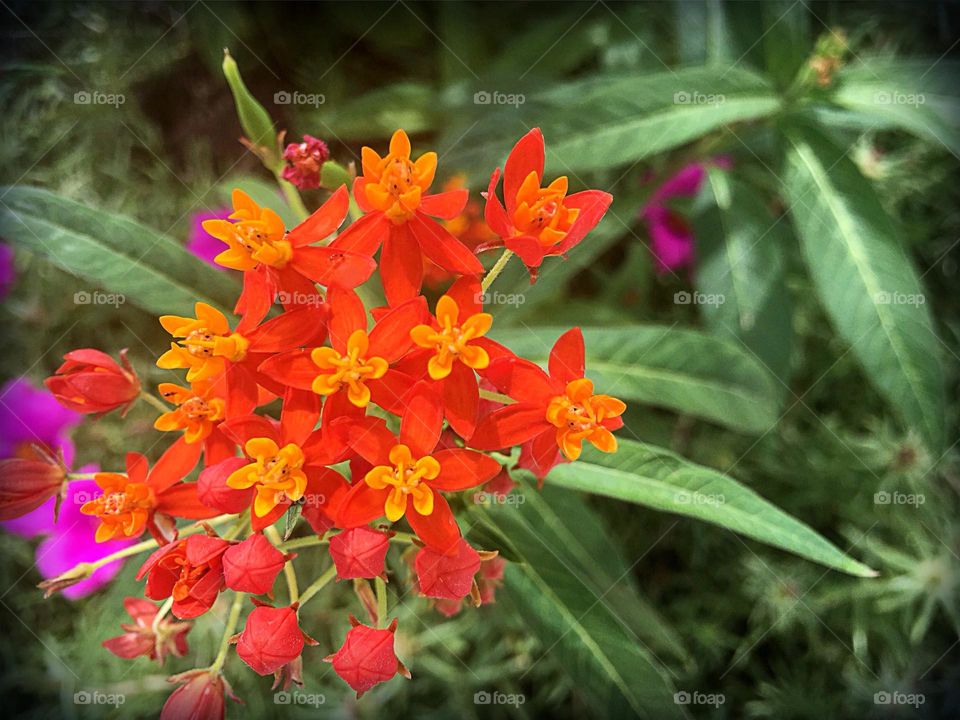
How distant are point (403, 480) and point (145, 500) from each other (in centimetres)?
42

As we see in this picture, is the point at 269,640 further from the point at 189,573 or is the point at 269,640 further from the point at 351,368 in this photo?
the point at 351,368

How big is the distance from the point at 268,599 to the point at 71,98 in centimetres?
204

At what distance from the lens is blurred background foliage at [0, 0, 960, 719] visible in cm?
215

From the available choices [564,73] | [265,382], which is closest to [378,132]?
[564,73]

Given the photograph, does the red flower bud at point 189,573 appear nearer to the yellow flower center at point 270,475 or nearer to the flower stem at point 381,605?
the yellow flower center at point 270,475

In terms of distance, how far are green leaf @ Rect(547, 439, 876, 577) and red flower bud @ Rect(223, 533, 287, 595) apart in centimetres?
58

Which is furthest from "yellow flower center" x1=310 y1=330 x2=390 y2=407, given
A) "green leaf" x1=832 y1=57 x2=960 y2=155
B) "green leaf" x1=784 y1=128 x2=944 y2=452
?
"green leaf" x1=832 y1=57 x2=960 y2=155

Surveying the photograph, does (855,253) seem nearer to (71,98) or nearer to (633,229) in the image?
(633,229)

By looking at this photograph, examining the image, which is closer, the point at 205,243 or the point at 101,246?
the point at 101,246

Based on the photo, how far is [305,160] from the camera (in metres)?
1.28

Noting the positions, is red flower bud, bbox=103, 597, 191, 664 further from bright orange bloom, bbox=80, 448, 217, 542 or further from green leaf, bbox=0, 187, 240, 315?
green leaf, bbox=0, 187, 240, 315

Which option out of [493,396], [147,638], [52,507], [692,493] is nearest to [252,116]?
[493,396]

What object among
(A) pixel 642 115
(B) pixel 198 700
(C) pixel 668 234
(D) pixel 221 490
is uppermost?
(A) pixel 642 115

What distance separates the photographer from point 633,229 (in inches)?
93.7
